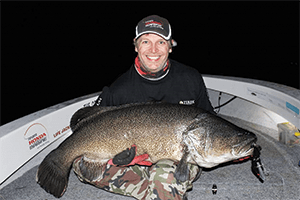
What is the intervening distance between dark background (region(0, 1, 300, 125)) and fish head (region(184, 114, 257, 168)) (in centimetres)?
1235

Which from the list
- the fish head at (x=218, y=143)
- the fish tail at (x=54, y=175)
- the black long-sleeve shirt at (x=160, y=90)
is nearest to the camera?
the fish head at (x=218, y=143)

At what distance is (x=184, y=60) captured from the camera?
99.5 ft

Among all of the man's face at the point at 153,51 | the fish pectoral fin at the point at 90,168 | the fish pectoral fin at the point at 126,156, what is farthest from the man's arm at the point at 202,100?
the fish pectoral fin at the point at 90,168

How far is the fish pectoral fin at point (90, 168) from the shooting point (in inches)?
101

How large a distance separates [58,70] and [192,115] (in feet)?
88.9

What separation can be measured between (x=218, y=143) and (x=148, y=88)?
1162 mm

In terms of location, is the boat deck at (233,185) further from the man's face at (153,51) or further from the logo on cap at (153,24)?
the logo on cap at (153,24)

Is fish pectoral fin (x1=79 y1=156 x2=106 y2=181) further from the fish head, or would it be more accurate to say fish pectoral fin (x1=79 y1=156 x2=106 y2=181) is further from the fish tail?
the fish head

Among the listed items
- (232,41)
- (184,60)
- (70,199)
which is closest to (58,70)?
(184,60)

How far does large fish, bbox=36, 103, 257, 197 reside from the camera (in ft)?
7.38

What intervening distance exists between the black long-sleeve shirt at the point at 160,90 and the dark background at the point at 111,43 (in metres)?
11.7

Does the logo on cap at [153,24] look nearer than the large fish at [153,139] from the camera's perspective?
No

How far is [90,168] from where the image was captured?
2.60m

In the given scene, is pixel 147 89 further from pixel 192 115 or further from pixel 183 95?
pixel 192 115
